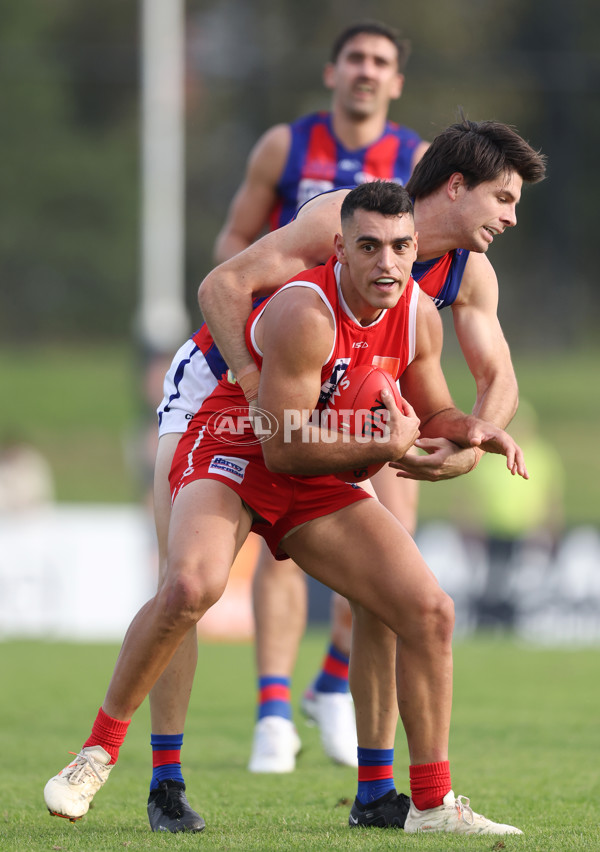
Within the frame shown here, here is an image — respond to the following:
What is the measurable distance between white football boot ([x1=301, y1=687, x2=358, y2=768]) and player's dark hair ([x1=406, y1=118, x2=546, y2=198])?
2.73 m

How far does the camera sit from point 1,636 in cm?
1293

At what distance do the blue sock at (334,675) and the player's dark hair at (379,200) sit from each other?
110 inches

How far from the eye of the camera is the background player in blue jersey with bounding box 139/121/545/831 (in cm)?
456

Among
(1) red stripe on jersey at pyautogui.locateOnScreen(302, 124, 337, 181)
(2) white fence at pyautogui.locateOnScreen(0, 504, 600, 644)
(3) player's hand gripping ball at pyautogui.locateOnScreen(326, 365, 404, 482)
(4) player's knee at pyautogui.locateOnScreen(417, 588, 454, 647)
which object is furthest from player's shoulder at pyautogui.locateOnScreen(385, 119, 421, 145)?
(2) white fence at pyautogui.locateOnScreen(0, 504, 600, 644)

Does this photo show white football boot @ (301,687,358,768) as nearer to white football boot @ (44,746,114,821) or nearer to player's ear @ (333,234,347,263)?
white football boot @ (44,746,114,821)

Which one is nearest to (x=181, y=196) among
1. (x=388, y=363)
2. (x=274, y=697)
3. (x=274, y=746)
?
(x=274, y=697)

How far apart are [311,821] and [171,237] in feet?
55.9

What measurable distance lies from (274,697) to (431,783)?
181 cm

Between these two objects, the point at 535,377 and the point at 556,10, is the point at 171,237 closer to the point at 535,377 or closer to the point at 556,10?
the point at 535,377

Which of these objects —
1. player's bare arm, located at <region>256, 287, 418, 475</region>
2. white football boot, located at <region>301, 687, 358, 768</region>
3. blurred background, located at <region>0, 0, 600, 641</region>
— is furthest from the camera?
blurred background, located at <region>0, 0, 600, 641</region>

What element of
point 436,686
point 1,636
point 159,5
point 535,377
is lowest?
point 1,636

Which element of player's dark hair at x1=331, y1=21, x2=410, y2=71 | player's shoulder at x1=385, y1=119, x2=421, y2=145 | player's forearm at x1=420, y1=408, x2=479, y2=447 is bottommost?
player's forearm at x1=420, y1=408, x2=479, y2=447

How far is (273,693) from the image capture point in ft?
20.0

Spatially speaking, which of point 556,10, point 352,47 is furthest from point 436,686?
point 556,10
